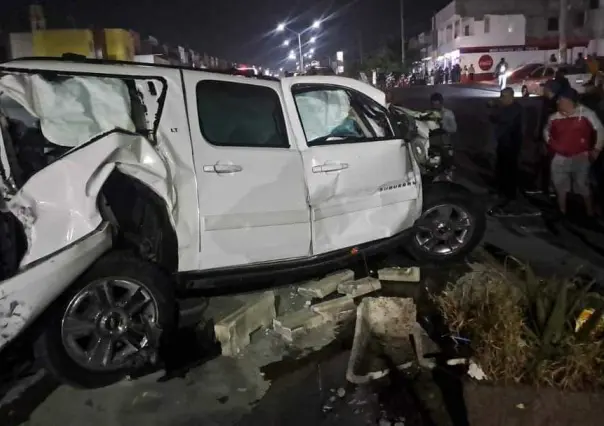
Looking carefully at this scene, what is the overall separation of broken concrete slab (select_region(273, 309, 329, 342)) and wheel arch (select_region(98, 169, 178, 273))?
0.90m

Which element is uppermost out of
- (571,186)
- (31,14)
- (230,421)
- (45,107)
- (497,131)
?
(31,14)

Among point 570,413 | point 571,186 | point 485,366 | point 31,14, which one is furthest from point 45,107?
point 31,14

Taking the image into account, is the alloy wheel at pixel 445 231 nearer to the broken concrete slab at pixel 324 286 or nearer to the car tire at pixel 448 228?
the car tire at pixel 448 228

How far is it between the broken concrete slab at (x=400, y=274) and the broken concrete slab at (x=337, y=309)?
29.6 inches

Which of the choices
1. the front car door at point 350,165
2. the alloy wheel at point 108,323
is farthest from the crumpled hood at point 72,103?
the front car door at point 350,165

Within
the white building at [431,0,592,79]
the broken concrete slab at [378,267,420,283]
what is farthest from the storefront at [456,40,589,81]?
the broken concrete slab at [378,267,420,283]

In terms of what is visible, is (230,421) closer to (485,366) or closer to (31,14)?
(485,366)

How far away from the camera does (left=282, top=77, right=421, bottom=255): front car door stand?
4.71m

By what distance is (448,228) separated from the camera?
19.2 ft

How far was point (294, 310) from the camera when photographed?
504cm

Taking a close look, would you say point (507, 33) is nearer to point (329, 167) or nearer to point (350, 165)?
point (350, 165)

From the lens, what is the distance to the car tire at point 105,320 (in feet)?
12.3

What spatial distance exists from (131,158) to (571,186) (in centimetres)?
533

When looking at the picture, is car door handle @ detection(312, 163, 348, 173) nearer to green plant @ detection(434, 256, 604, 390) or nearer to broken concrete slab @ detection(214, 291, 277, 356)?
broken concrete slab @ detection(214, 291, 277, 356)
